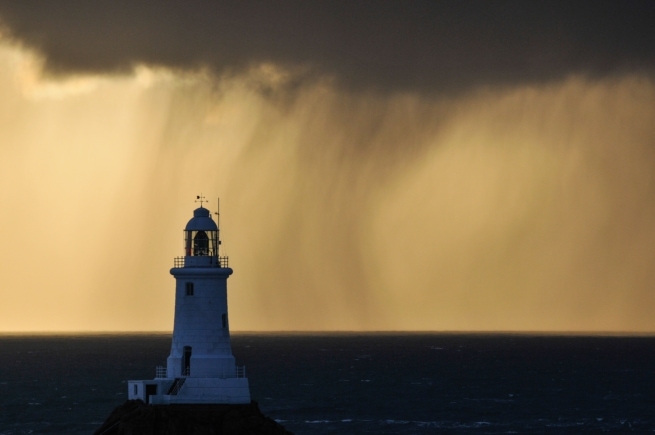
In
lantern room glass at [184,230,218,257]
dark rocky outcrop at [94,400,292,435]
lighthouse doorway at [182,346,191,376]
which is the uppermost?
lantern room glass at [184,230,218,257]

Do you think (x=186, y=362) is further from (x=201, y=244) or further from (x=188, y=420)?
(x=201, y=244)

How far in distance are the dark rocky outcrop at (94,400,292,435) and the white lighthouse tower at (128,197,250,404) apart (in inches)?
21.5

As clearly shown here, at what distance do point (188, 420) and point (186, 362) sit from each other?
3051mm

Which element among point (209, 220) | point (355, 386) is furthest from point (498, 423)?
point (209, 220)

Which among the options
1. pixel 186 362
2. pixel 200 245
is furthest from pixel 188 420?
pixel 200 245

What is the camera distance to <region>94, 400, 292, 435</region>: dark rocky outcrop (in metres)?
63.9

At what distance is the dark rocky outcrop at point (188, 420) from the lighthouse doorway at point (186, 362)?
5.37ft

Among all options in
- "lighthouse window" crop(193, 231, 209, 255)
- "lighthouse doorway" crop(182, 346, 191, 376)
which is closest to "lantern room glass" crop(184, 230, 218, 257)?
"lighthouse window" crop(193, 231, 209, 255)

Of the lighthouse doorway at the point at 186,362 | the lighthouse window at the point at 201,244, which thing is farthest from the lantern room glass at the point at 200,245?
the lighthouse doorway at the point at 186,362

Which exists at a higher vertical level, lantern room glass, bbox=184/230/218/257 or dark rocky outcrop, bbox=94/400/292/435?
lantern room glass, bbox=184/230/218/257

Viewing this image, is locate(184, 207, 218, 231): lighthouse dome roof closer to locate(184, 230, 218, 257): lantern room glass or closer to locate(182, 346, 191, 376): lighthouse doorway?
locate(184, 230, 218, 257): lantern room glass

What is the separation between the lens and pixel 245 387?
217ft

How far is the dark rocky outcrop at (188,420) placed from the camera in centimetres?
6388

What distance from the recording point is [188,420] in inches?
2537
